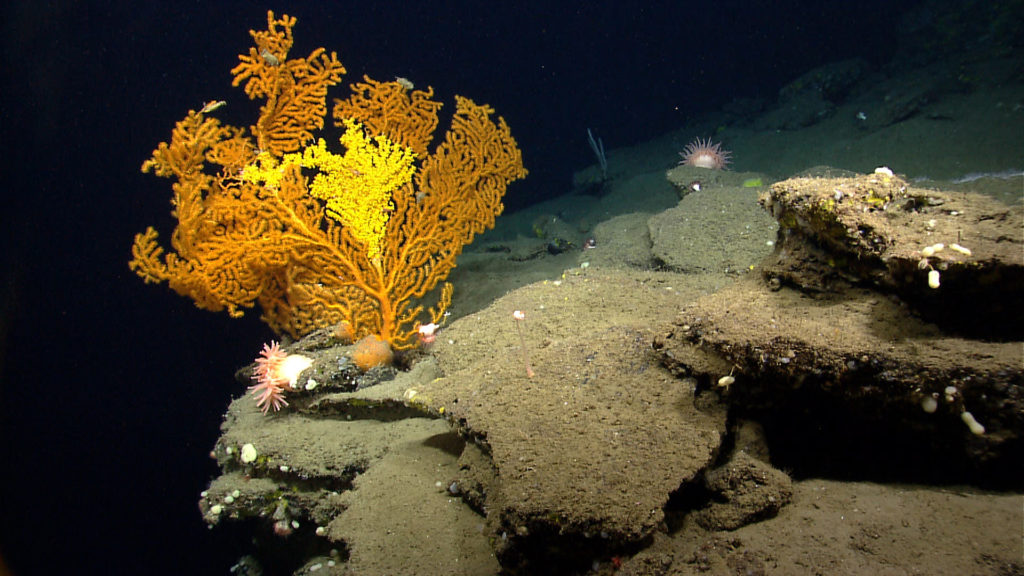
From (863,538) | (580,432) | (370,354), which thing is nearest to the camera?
(863,538)

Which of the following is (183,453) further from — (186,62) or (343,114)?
(343,114)

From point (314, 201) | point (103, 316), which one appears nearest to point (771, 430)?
point (314, 201)

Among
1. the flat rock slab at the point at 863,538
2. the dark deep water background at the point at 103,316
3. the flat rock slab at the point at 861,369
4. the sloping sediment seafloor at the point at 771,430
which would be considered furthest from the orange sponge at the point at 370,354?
the dark deep water background at the point at 103,316

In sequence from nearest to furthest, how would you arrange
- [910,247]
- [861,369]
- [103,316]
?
[861,369]
[910,247]
[103,316]

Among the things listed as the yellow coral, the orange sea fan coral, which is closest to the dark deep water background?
the orange sea fan coral

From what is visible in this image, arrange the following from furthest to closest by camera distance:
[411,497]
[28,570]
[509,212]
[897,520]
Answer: [509,212]
[28,570]
[411,497]
[897,520]

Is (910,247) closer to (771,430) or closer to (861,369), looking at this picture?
(861,369)

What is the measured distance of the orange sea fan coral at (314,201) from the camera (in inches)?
200

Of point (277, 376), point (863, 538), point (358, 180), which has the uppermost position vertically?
point (358, 180)

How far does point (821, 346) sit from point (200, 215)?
5.90m

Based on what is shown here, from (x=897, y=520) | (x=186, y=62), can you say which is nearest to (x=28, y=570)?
(x=186, y=62)

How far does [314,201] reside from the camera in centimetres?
543

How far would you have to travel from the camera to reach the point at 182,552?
40.2 ft

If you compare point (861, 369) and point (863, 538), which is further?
point (861, 369)
